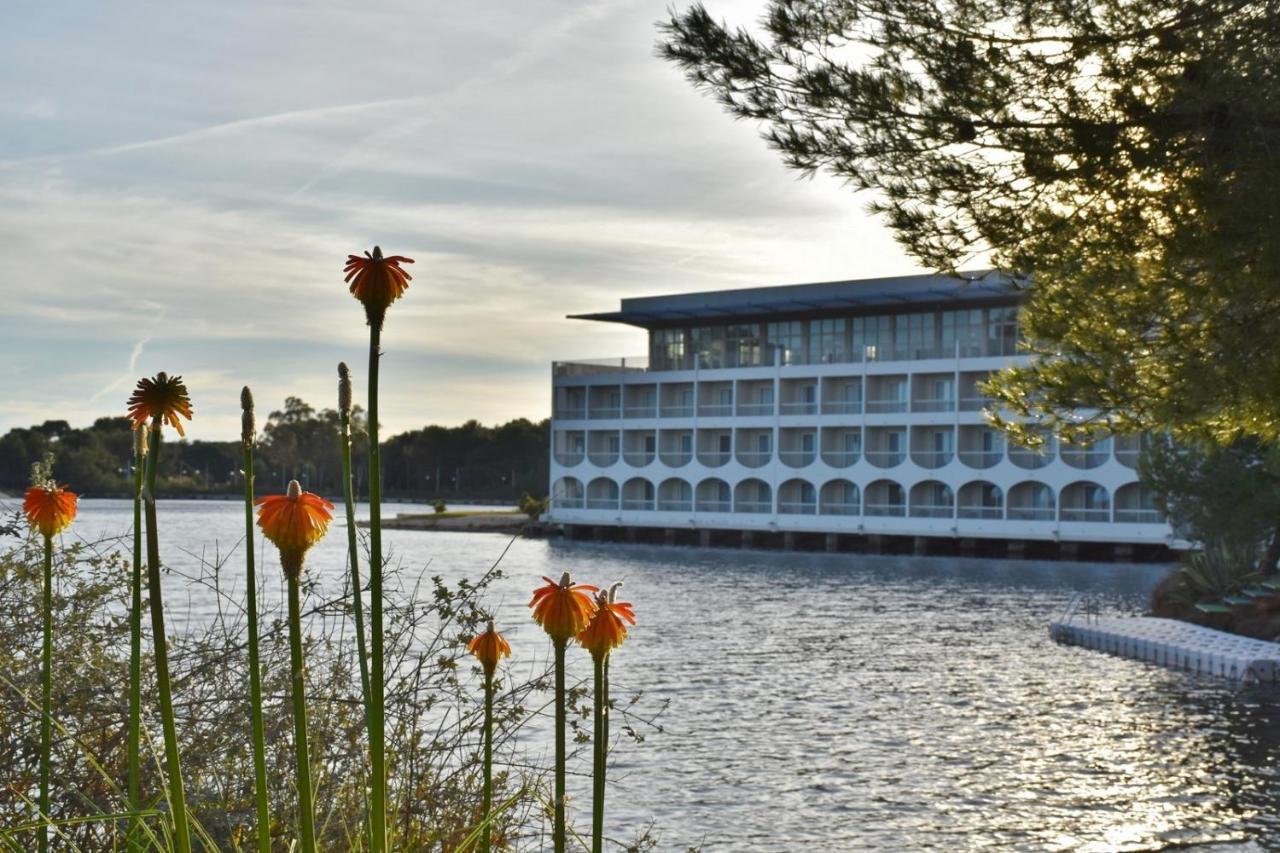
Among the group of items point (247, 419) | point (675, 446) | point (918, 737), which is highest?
point (675, 446)

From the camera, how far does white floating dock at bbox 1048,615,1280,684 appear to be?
2170cm

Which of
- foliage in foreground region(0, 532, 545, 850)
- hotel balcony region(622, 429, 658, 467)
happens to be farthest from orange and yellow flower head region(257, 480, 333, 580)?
hotel balcony region(622, 429, 658, 467)

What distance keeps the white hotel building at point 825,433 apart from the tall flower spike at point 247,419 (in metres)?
55.5

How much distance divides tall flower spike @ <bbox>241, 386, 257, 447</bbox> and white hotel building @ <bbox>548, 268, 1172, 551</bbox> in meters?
55.5

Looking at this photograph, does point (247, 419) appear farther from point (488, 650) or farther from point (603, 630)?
point (488, 650)

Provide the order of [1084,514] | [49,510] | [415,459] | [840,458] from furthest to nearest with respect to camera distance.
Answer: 1. [415,459]
2. [840,458]
3. [1084,514]
4. [49,510]

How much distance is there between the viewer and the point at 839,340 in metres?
67.6

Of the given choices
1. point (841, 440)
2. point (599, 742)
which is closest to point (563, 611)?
point (599, 742)

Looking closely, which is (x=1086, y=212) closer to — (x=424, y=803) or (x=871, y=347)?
(x=424, y=803)

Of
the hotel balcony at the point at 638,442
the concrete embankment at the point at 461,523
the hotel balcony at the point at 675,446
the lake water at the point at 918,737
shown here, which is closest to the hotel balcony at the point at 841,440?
the hotel balcony at the point at 675,446

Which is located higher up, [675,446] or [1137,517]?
[675,446]

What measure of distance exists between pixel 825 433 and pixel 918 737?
47639mm

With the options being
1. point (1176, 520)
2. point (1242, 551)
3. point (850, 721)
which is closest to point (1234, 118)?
point (850, 721)

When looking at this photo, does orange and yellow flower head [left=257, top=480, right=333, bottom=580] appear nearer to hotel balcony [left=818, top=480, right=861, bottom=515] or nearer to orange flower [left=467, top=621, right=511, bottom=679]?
orange flower [left=467, top=621, right=511, bottom=679]
